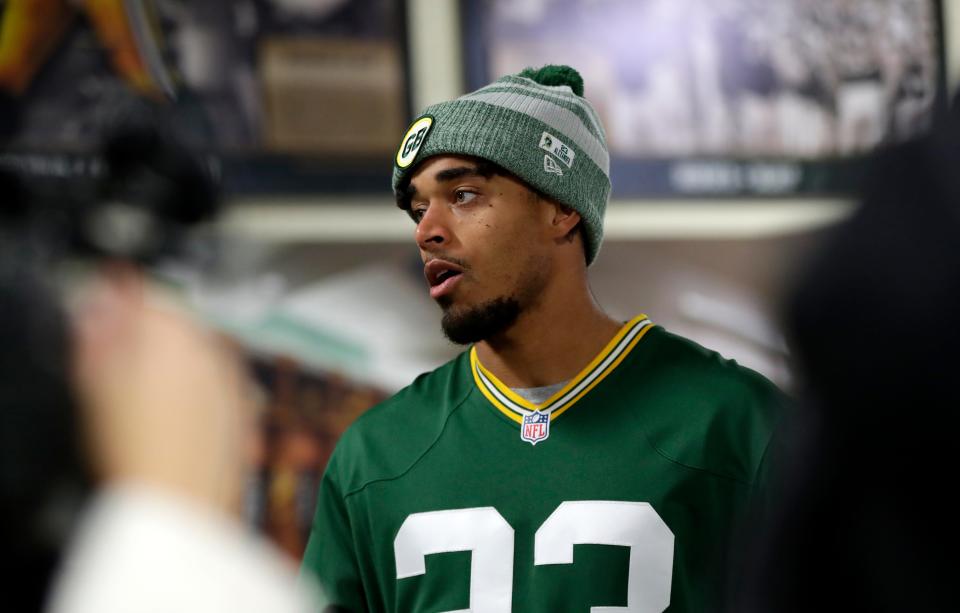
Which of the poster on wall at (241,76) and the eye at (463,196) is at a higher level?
the poster on wall at (241,76)

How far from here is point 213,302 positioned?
499 millimetres

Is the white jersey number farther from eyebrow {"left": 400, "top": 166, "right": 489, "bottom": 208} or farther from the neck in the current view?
eyebrow {"left": 400, "top": 166, "right": 489, "bottom": 208}

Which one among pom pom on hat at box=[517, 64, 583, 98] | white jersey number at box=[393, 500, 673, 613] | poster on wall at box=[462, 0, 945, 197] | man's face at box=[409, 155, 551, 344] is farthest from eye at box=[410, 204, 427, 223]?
poster on wall at box=[462, 0, 945, 197]

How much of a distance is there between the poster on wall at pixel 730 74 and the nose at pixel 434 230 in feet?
4.46

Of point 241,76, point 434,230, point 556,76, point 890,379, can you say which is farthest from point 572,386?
point 241,76

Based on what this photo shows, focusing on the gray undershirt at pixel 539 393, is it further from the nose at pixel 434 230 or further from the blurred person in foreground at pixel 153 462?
the blurred person in foreground at pixel 153 462

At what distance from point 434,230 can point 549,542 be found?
1.21ft

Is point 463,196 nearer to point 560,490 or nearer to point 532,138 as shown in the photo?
point 532,138

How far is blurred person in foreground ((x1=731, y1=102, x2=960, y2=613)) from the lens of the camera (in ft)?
1.43

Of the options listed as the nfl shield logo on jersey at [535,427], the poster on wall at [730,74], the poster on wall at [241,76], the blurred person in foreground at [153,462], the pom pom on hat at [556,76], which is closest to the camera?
the blurred person in foreground at [153,462]

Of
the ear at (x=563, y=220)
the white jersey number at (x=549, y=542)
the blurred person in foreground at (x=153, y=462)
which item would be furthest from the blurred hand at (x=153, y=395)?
the ear at (x=563, y=220)

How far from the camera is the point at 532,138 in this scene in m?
1.34

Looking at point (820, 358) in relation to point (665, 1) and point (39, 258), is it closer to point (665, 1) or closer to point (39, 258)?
point (39, 258)

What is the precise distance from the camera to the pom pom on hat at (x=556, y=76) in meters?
1.46
